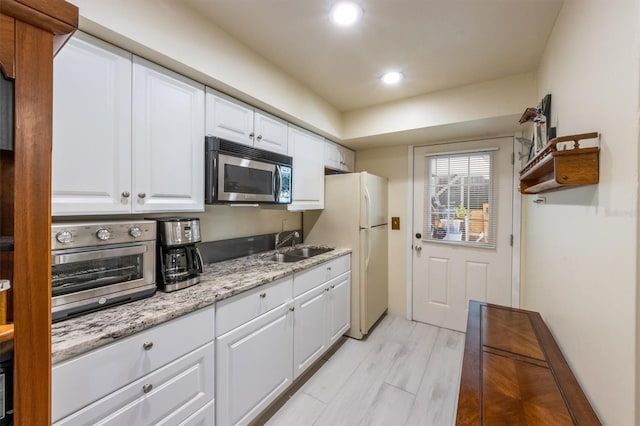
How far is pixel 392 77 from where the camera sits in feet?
6.95

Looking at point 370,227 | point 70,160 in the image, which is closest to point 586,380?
point 370,227

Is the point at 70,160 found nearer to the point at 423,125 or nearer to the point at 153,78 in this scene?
the point at 153,78

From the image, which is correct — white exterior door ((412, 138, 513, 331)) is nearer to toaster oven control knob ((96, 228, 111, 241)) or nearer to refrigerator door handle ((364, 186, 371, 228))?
refrigerator door handle ((364, 186, 371, 228))

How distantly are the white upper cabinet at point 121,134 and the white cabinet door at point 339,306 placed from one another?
136 cm

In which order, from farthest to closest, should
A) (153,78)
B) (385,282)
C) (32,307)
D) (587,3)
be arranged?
(385,282)
(153,78)
(587,3)
(32,307)

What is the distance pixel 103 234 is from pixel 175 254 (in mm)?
336

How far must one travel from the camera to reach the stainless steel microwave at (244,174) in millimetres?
1608

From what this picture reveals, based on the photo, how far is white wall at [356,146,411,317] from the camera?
10.2 feet

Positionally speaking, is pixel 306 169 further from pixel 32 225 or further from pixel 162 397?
pixel 32 225

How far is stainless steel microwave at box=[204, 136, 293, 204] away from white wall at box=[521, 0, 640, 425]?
1.67m

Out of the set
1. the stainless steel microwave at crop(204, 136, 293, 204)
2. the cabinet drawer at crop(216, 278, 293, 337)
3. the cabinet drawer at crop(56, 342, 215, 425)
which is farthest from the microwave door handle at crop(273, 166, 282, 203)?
the cabinet drawer at crop(56, 342, 215, 425)

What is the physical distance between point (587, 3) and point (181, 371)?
2230 millimetres

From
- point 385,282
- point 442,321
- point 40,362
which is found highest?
point 40,362

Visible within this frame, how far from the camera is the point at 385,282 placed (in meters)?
3.15
